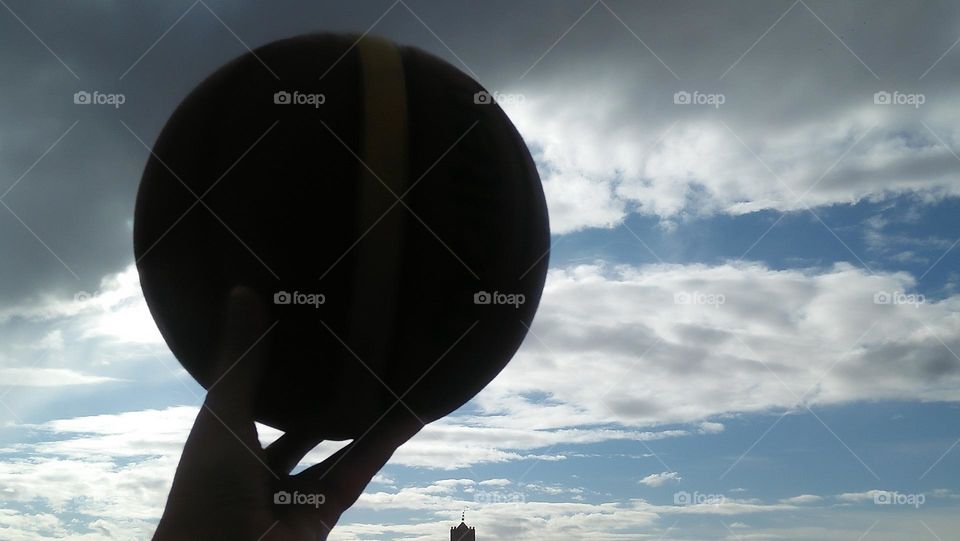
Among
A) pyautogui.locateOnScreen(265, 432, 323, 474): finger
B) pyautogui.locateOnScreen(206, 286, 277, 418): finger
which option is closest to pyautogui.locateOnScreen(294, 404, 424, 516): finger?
pyautogui.locateOnScreen(265, 432, 323, 474): finger

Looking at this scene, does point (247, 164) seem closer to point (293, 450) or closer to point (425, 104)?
point (425, 104)

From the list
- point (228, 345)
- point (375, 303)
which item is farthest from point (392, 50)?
point (228, 345)

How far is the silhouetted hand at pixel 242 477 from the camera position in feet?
13.2

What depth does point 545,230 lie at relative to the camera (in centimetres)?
509

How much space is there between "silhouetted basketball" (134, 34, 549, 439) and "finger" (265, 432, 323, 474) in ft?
0.39

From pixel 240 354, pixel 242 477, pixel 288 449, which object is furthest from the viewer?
pixel 288 449

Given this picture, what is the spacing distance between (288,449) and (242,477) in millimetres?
861

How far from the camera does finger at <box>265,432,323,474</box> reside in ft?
16.1

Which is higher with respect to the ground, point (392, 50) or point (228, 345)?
point (392, 50)

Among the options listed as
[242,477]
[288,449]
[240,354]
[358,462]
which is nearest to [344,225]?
[240,354]

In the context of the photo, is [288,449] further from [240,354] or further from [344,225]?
[344,225]

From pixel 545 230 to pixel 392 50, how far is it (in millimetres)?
1409

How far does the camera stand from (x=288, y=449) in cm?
496

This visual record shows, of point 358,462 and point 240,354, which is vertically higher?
point 240,354
